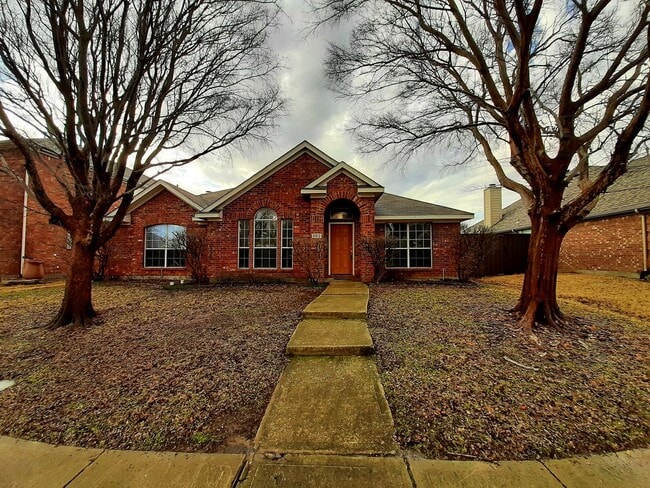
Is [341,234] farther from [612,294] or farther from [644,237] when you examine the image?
[644,237]

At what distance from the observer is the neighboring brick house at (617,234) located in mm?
11320

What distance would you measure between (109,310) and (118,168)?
3374mm

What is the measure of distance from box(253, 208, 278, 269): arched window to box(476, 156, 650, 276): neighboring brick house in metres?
13.5

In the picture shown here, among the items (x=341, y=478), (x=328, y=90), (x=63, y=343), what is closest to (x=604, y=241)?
(x=328, y=90)

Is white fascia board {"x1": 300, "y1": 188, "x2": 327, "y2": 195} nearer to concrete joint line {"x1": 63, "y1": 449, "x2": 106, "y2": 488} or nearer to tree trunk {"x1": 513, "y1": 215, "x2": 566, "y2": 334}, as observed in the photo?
tree trunk {"x1": 513, "y1": 215, "x2": 566, "y2": 334}

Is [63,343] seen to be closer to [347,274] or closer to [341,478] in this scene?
[341,478]

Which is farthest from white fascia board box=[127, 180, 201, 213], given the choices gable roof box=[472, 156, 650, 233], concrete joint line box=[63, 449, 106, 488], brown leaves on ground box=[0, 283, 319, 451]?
gable roof box=[472, 156, 650, 233]

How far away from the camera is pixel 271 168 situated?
11664 millimetres

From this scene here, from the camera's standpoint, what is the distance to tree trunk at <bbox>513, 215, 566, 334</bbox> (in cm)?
504

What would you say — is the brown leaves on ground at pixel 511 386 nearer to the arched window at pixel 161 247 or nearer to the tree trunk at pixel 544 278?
the tree trunk at pixel 544 278

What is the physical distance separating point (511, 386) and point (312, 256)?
7.90 m

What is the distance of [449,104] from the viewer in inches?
280

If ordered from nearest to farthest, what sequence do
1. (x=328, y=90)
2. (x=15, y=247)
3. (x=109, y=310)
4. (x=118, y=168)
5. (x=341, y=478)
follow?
(x=341, y=478)
(x=118, y=168)
(x=109, y=310)
(x=328, y=90)
(x=15, y=247)

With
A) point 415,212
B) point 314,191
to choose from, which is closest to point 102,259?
point 314,191
